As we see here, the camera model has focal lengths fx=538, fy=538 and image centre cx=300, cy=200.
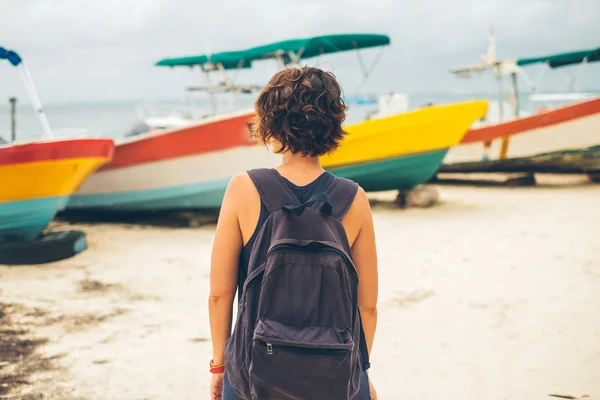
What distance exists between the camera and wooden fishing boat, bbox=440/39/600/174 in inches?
361

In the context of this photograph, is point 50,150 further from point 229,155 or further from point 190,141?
point 229,155

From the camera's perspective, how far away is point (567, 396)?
2557mm

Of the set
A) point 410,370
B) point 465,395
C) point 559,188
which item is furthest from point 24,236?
point 559,188

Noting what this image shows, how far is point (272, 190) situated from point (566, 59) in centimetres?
1219

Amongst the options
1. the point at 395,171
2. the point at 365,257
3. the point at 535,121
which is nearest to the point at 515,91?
the point at 535,121

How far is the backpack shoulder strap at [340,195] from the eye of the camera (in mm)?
1200

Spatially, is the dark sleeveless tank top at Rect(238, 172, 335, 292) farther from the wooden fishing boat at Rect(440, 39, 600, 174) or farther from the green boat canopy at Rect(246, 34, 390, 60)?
the wooden fishing boat at Rect(440, 39, 600, 174)

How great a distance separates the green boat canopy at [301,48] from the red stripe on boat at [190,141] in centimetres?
172

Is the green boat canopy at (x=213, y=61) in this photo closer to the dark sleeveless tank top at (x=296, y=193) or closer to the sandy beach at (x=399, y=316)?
the sandy beach at (x=399, y=316)

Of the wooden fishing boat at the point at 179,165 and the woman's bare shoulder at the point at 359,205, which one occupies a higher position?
the woman's bare shoulder at the point at 359,205

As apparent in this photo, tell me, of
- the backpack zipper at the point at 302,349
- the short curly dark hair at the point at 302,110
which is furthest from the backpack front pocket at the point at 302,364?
the short curly dark hair at the point at 302,110

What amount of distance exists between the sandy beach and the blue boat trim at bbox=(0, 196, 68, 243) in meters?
0.61

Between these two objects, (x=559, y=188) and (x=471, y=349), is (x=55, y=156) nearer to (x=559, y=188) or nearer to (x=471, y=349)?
(x=471, y=349)

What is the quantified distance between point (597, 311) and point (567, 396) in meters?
1.29
